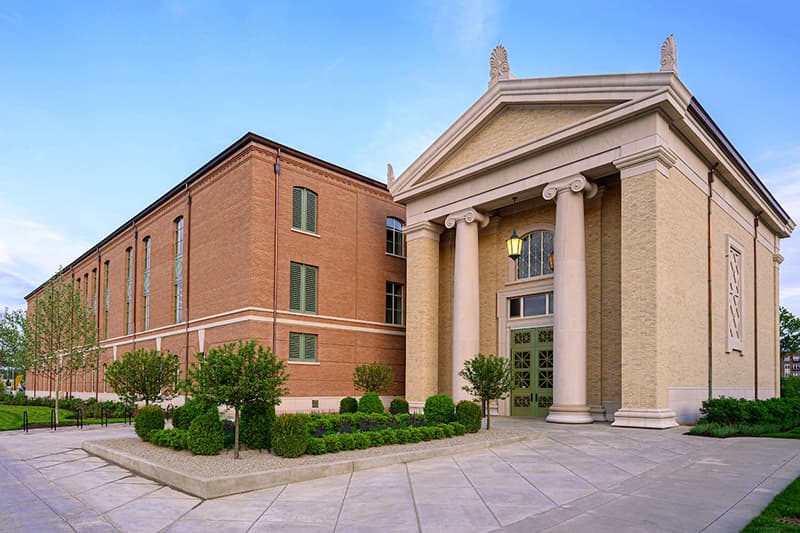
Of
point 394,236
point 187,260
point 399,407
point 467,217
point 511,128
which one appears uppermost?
point 511,128

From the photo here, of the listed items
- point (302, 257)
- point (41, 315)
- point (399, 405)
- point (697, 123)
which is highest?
point (697, 123)

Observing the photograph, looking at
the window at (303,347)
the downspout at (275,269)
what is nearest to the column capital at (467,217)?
the downspout at (275,269)

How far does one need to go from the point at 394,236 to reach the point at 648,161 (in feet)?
53.1

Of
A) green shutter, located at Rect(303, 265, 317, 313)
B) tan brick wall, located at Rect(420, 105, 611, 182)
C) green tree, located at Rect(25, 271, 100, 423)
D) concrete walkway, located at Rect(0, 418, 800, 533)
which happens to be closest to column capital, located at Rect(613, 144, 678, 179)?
tan brick wall, located at Rect(420, 105, 611, 182)

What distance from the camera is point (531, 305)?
23.9 metres

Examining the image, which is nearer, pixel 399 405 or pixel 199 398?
pixel 199 398

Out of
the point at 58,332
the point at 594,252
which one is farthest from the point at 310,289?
the point at 594,252

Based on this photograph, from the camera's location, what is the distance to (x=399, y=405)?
2238 centimetres

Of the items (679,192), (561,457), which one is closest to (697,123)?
(679,192)

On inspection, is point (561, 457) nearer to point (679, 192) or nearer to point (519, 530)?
point (519, 530)

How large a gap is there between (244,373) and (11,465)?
5.82m

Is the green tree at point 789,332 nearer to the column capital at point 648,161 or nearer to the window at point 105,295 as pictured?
the column capital at point 648,161

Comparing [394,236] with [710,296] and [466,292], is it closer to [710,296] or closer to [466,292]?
[466,292]

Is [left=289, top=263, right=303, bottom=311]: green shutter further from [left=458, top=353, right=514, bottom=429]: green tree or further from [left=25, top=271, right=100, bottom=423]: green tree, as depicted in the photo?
[left=458, top=353, right=514, bottom=429]: green tree
